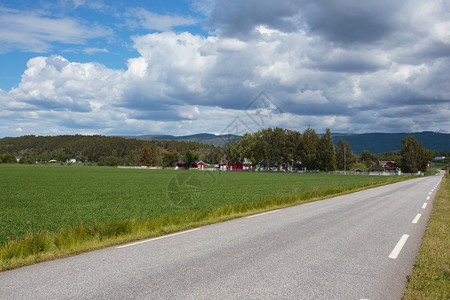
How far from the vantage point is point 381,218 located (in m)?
12.4

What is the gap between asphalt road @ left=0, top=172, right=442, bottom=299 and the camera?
4.80 metres

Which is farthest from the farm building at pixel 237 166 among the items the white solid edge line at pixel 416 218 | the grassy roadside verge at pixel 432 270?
the grassy roadside verge at pixel 432 270

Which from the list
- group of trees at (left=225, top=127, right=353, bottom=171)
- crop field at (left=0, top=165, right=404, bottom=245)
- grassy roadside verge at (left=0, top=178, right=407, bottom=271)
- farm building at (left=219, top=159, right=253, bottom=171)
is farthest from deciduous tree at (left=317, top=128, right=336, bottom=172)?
grassy roadside verge at (left=0, top=178, right=407, bottom=271)

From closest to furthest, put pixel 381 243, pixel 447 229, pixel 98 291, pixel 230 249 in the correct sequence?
pixel 98 291 → pixel 230 249 → pixel 381 243 → pixel 447 229

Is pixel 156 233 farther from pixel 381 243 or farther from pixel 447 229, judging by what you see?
pixel 447 229

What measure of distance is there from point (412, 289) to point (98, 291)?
4.74 m

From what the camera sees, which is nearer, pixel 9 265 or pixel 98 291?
pixel 98 291

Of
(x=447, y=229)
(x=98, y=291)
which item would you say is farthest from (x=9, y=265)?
(x=447, y=229)

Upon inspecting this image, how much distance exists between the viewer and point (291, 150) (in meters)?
121

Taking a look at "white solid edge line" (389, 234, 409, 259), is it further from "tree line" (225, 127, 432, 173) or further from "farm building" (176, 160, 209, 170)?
"farm building" (176, 160, 209, 170)

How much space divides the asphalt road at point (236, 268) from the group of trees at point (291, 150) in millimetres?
95393

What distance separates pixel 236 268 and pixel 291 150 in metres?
117

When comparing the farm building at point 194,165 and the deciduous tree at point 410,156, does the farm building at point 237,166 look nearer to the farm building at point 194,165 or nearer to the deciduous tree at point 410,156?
the farm building at point 194,165

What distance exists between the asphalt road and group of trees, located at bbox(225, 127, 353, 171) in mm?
95393
